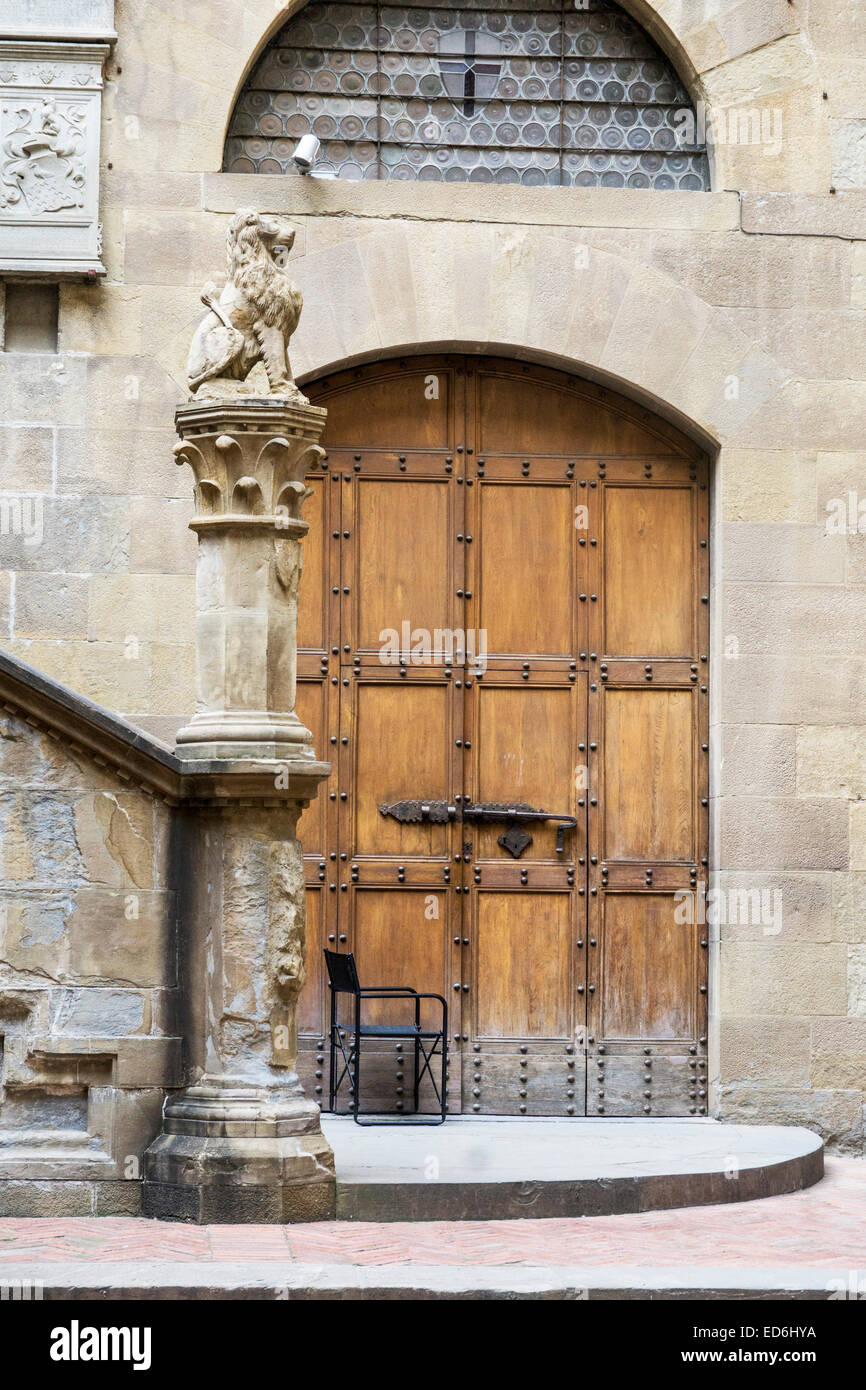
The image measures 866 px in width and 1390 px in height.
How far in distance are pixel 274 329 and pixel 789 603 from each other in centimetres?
358

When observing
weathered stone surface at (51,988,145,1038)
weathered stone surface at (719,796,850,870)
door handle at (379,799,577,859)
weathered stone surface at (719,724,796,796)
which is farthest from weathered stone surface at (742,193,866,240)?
weathered stone surface at (51,988,145,1038)

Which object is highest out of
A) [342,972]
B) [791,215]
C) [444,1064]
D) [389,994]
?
[791,215]

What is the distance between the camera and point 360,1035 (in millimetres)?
9164

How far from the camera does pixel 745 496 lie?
1018 centimetres

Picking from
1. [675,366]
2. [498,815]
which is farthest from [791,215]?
[498,815]

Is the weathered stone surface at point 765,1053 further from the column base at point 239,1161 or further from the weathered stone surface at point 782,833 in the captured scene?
the column base at point 239,1161

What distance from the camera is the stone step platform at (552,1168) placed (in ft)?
24.4

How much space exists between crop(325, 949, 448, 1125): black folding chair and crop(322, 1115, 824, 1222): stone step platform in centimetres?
24

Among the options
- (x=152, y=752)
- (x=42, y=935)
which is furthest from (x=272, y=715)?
(x=42, y=935)

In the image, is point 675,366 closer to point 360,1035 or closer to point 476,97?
point 476,97

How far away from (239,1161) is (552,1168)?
136 cm

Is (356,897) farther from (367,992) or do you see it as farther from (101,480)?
(101,480)

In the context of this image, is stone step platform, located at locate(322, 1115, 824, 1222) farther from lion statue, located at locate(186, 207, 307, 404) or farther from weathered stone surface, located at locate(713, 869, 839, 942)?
lion statue, located at locate(186, 207, 307, 404)

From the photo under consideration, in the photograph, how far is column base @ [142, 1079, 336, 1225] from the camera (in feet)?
23.6
